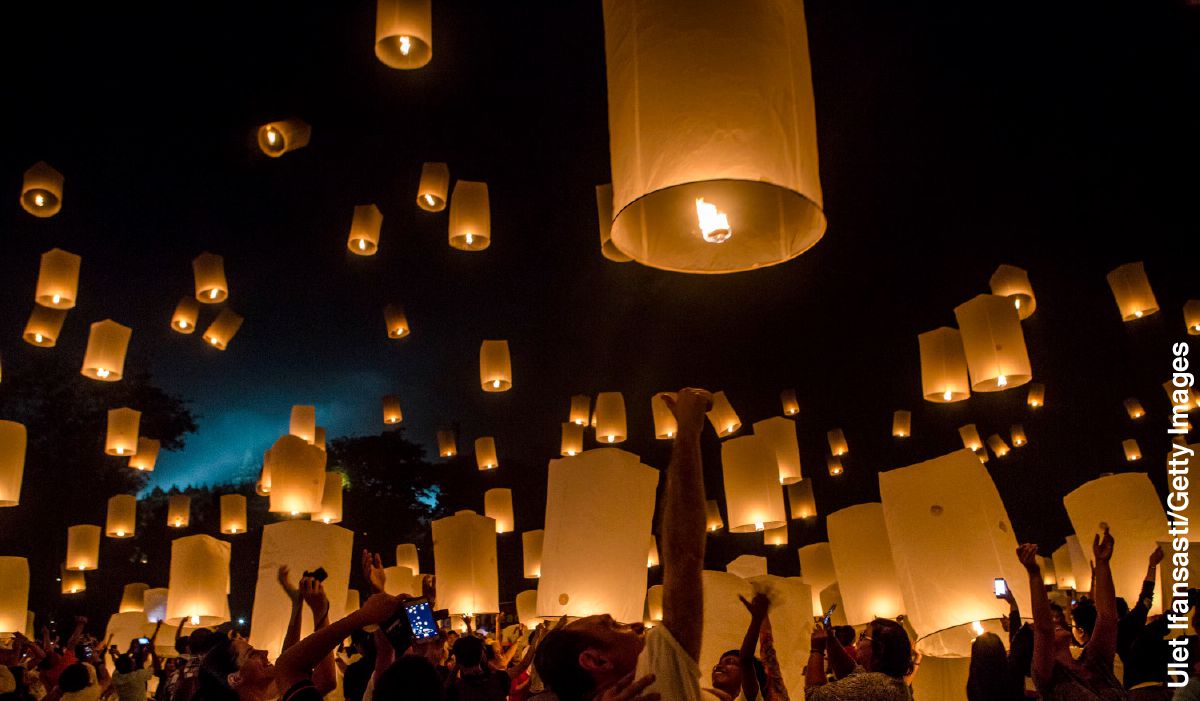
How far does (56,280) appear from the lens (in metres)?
7.81

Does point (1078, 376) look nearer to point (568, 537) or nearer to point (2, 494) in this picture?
point (568, 537)

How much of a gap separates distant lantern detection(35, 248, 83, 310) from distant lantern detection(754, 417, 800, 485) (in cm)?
807

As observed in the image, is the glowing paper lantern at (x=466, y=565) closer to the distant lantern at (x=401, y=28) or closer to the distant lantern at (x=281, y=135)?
the distant lantern at (x=281, y=135)

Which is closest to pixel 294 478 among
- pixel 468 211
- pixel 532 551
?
pixel 468 211

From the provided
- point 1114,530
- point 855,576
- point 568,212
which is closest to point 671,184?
point 1114,530

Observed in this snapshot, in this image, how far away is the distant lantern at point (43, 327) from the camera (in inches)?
331

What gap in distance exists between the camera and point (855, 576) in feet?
21.0

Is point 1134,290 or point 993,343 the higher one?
point 1134,290

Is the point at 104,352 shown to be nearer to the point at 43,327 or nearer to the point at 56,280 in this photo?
the point at 43,327

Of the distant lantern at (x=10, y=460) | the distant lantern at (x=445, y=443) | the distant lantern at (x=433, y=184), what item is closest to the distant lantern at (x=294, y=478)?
the distant lantern at (x=10, y=460)

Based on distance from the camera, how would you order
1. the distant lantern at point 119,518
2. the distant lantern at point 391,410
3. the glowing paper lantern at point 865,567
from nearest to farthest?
1. the glowing paper lantern at point 865,567
2. the distant lantern at point 119,518
3. the distant lantern at point 391,410

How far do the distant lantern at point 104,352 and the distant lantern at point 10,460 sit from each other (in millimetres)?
803

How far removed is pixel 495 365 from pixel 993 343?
6060mm

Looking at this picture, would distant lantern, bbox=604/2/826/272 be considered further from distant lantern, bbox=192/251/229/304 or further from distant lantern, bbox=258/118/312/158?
distant lantern, bbox=192/251/229/304
